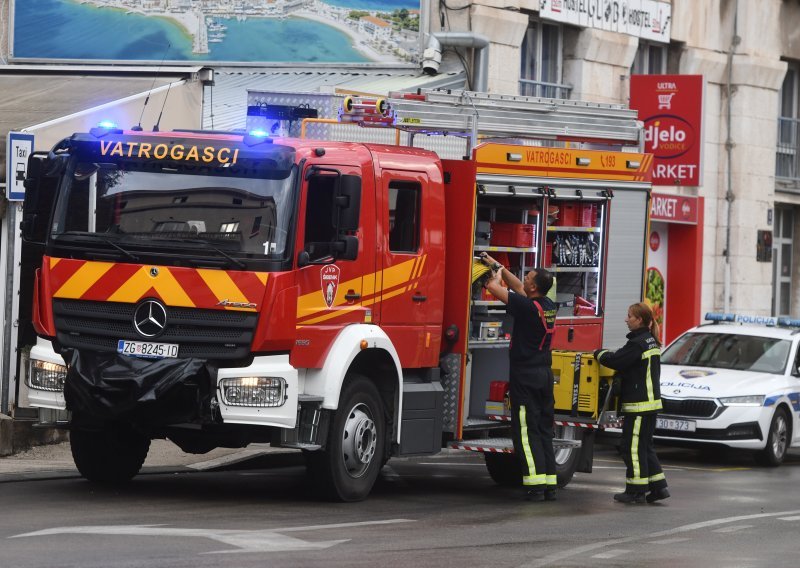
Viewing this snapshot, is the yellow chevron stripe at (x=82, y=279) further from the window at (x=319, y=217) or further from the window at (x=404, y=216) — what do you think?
the window at (x=404, y=216)

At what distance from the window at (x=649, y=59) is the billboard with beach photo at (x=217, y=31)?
21.0ft

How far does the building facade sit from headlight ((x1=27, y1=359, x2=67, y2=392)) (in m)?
13.9

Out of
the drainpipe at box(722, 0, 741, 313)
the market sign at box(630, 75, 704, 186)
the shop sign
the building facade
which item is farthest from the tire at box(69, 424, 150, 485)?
the drainpipe at box(722, 0, 741, 313)

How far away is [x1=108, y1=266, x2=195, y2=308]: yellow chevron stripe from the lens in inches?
440

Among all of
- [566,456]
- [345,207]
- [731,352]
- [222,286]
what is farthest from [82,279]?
[731,352]

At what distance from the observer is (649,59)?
89.5 feet

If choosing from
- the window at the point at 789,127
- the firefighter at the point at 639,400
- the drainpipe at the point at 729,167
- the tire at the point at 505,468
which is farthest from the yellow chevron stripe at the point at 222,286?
the window at the point at 789,127

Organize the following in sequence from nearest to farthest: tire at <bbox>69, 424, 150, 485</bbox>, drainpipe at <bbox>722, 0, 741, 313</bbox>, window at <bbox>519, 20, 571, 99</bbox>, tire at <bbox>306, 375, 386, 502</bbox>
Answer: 1. tire at <bbox>306, 375, 386, 502</bbox>
2. tire at <bbox>69, 424, 150, 485</bbox>
3. window at <bbox>519, 20, 571, 99</bbox>
4. drainpipe at <bbox>722, 0, 741, 313</bbox>

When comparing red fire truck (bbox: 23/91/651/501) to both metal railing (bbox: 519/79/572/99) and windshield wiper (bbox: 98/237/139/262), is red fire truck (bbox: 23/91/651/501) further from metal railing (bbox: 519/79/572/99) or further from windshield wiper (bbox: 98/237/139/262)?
metal railing (bbox: 519/79/572/99)

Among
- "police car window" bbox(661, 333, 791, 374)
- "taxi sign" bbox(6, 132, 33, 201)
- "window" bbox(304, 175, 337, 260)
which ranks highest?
"taxi sign" bbox(6, 132, 33, 201)

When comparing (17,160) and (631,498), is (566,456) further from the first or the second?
(17,160)

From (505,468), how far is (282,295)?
378 cm

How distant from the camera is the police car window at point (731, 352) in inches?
737

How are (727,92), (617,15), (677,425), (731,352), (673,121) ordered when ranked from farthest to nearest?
(727,92)
(617,15)
(673,121)
(731,352)
(677,425)
